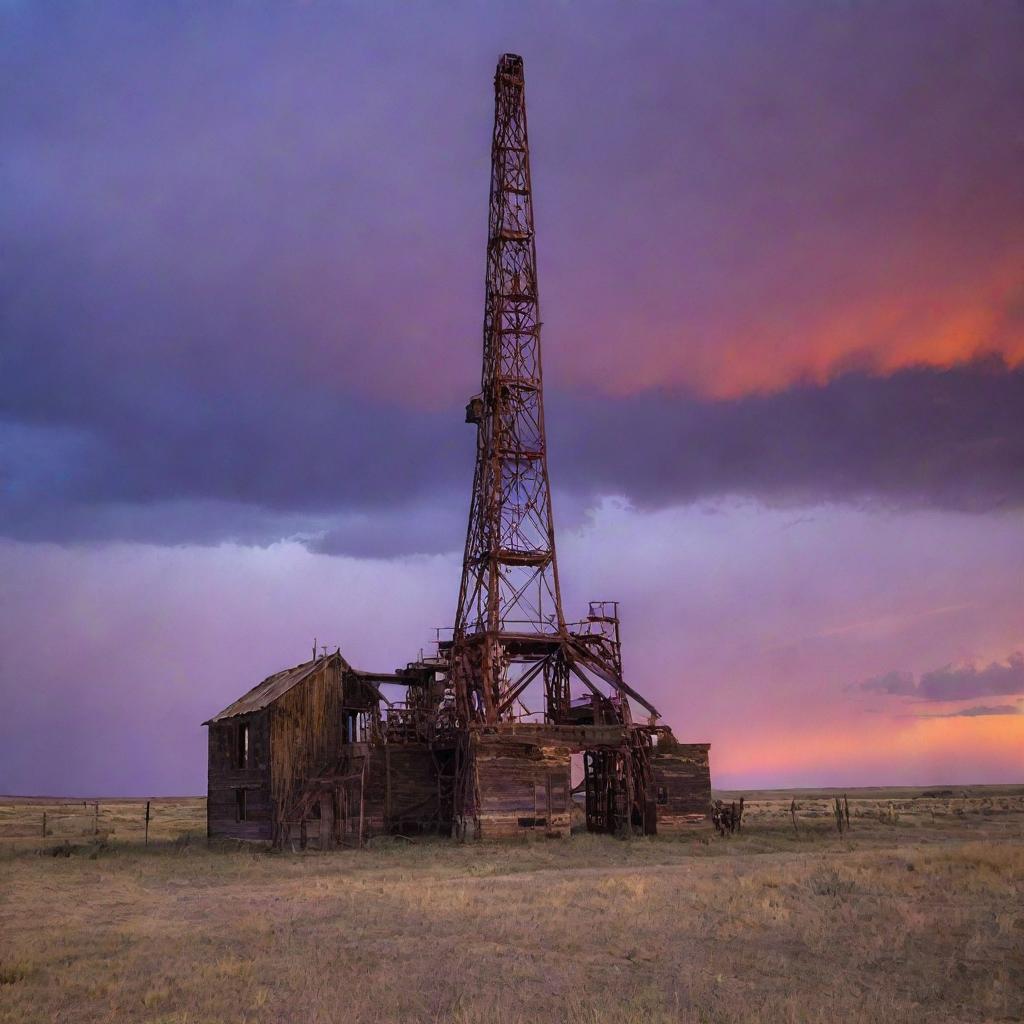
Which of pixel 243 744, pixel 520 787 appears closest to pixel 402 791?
pixel 520 787

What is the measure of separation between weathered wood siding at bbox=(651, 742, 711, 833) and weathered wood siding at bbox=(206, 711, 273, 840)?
15625 mm

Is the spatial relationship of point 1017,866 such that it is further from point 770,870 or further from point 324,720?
point 324,720

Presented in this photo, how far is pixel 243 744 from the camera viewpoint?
39.8 meters

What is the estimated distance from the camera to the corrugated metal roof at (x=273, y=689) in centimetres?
3781

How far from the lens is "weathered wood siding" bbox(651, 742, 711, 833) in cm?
4125

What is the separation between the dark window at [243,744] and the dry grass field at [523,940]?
9.09 metres

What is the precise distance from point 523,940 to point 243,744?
26090mm

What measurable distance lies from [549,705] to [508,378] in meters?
14.9

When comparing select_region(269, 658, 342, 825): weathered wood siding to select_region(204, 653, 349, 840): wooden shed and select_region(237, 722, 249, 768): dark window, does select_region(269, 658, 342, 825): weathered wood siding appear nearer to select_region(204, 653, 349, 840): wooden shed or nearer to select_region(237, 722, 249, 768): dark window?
select_region(204, 653, 349, 840): wooden shed

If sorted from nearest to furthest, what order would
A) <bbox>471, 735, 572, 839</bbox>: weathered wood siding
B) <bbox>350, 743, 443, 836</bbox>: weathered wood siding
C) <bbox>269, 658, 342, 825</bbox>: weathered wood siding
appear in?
1. <bbox>269, 658, 342, 825</bbox>: weathered wood siding
2. <bbox>471, 735, 572, 839</bbox>: weathered wood siding
3. <bbox>350, 743, 443, 836</bbox>: weathered wood siding

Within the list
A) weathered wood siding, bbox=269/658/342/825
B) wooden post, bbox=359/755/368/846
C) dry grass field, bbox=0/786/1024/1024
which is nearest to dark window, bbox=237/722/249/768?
weathered wood siding, bbox=269/658/342/825

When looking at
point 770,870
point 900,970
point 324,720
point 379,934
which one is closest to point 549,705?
point 324,720

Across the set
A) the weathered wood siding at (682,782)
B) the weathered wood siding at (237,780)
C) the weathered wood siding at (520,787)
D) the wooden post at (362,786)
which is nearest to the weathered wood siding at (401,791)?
the wooden post at (362,786)

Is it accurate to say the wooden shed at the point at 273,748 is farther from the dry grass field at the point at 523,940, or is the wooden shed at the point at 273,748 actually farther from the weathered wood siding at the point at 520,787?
the dry grass field at the point at 523,940
